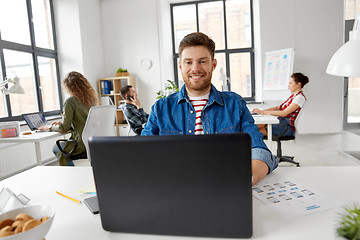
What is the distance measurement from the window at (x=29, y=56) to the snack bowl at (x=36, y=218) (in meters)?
3.64

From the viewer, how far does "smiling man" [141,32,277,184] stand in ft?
4.11

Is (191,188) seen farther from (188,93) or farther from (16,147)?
(16,147)

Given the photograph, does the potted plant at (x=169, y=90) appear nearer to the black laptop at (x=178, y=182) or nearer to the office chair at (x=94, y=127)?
the office chair at (x=94, y=127)

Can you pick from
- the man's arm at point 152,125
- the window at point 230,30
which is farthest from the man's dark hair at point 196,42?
the window at point 230,30

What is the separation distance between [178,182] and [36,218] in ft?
1.10

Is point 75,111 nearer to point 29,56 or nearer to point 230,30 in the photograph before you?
point 29,56

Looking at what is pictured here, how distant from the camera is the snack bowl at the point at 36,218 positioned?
21.5 inches

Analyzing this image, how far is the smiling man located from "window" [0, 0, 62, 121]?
3.21 meters

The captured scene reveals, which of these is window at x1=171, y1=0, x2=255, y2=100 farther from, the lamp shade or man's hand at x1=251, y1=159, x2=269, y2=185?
man's hand at x1=251, y1=159, x2=269, y2=185

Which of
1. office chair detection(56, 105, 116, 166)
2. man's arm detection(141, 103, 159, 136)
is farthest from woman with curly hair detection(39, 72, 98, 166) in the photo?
man's arm detection(141, 103, 159, 136)

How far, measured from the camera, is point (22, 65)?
4.44 m

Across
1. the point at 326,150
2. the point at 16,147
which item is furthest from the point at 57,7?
the point at 326,150

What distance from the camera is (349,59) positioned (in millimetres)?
1002

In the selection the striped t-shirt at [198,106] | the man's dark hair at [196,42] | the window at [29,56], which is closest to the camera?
the man's dark hair at [196,42]
